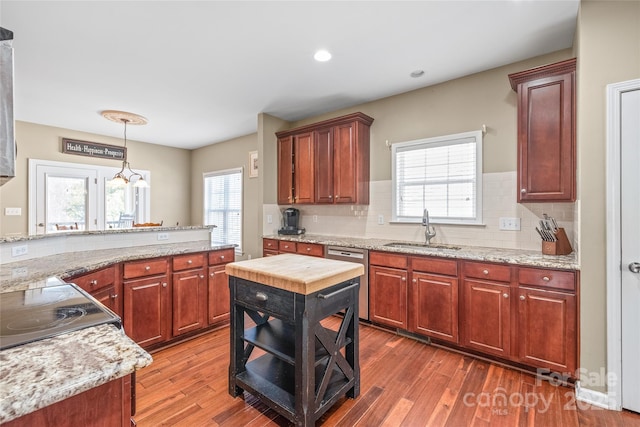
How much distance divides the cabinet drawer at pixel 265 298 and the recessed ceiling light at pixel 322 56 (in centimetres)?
213

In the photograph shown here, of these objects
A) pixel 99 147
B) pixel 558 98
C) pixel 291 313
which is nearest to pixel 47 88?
pixel 99 147

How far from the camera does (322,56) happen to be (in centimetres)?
283

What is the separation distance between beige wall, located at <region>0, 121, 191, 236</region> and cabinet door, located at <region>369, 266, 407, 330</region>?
5168 mm

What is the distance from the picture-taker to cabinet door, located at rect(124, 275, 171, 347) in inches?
100

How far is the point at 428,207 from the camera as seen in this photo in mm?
3445

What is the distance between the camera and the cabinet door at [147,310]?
100 inches

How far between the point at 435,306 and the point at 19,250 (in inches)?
131

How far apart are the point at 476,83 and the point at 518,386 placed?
2.77 metres

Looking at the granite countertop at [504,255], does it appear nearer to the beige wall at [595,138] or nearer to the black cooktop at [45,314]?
the beige wall at [595,138]

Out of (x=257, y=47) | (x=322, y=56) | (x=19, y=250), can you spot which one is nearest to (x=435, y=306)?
(x=322, y=56)

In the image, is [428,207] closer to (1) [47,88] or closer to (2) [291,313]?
(2) [291,313]

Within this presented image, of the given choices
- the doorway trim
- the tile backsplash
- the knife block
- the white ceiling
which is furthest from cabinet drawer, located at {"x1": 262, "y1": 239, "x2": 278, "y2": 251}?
the doorway trim

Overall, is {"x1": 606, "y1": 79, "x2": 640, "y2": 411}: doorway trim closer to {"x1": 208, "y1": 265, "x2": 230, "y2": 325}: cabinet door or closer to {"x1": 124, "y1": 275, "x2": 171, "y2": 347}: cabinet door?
{"x1": 208, "y1": 265, "x2": 230, "y2": 325}: cabinet door

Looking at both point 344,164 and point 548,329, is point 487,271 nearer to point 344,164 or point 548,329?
point 548,329
